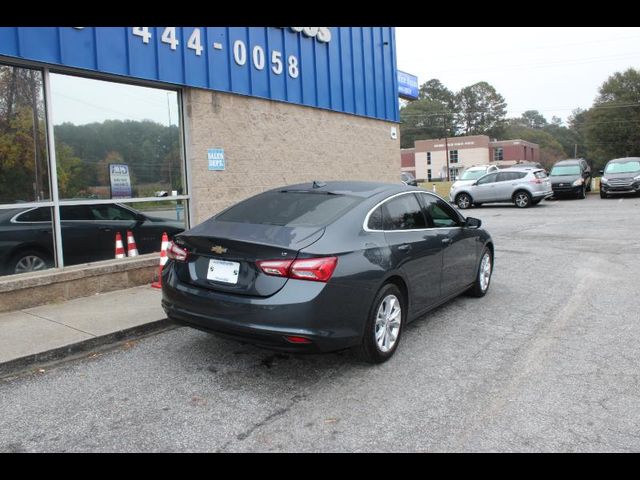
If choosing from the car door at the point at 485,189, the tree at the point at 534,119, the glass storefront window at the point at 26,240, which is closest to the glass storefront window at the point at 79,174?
the glass storefront window at the point at 26,240

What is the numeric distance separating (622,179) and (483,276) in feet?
65.1

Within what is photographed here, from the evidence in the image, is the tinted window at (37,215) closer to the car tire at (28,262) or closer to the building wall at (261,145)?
the car tire at (28,262)

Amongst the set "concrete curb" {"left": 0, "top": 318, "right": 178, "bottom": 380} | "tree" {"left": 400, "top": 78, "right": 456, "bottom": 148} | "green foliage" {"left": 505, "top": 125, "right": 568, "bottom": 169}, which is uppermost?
"tree" {"left": 400, "top": 78, "right": 456, "bottom": 148}

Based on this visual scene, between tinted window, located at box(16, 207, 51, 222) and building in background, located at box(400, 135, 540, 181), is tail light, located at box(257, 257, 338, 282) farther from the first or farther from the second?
building in background, located at box(400, 135, 540, 181)

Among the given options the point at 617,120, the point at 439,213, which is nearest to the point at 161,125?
the point at 439,213

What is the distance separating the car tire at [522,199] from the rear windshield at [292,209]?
18061 millimetres

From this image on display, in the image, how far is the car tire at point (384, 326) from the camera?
4.27 m

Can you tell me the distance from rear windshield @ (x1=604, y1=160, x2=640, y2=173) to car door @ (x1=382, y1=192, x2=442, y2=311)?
73.4 feet

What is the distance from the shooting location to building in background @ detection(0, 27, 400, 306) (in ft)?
21.1

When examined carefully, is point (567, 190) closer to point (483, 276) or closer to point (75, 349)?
point (483, 276)

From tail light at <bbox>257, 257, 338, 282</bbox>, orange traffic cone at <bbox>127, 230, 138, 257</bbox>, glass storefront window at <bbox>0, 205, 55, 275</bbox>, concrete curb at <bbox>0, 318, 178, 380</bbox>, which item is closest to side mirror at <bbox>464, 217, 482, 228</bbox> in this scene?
tail light at <bbox>257, 257, 338, 282</bbox>

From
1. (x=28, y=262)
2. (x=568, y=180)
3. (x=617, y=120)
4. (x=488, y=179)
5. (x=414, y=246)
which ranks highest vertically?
(x=617, y=120)

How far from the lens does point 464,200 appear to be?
22562 mm
